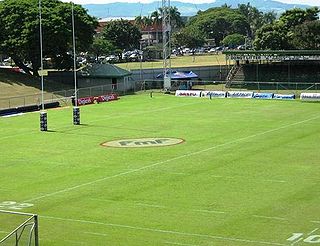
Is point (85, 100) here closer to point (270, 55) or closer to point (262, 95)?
point (262, 95)

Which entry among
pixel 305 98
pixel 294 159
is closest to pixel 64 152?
pixel 294 159

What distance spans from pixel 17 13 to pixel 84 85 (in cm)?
1278

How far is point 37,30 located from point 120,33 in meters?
74.1

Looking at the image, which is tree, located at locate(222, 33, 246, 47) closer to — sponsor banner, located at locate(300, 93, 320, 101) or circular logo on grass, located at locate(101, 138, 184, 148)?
sponsor banner, located at locate(300, 93, 320, 101)

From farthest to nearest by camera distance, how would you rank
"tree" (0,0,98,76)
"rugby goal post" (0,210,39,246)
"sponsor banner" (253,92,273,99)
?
"tree" (0,0,98,76) → "sponsor banner" (253,92,273,99) → "rugby goal post" (0,210,39,246)

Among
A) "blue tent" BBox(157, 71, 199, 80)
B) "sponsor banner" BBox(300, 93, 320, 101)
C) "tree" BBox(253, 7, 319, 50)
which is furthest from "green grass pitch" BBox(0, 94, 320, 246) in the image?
"tree" BBox(253, 7, 319, 50)

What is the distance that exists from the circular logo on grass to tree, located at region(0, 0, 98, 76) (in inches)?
1710

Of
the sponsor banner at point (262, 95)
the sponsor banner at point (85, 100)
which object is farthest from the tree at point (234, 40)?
the sponsor banner at point (85, 100)

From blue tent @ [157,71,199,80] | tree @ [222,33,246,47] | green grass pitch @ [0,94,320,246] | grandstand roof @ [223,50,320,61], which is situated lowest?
green grass pitch @ [0,94,320,246]

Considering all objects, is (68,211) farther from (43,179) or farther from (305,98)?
(305,98)

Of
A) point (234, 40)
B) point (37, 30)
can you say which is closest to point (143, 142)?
point (37, 30)

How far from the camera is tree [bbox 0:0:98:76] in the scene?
92500 mm

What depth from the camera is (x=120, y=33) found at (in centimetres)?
16562

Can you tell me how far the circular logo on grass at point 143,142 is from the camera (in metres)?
49.8
